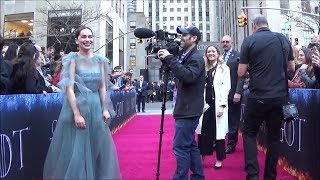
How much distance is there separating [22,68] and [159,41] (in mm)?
2010

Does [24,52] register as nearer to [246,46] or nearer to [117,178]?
[117,178]

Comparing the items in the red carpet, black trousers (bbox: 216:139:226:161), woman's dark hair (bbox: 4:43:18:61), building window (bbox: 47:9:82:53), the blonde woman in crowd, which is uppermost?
building window (bbox: 47:9:82:53)

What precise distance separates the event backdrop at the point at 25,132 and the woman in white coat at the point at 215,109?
7.95ft

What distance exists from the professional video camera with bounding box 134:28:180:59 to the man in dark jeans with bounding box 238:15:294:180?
2.91ft

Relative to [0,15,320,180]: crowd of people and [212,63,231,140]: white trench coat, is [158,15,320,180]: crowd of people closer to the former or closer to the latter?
[0,15,320,180]: crowd of people

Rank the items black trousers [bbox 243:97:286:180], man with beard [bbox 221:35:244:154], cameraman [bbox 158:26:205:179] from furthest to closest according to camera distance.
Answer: man with beard [bbox 221:35:244:154]
black trousers [bbox 243:97:286:180]
cameraman [bbox 158:26:205:179]

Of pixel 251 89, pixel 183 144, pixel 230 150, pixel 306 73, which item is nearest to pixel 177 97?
pixel 183 144

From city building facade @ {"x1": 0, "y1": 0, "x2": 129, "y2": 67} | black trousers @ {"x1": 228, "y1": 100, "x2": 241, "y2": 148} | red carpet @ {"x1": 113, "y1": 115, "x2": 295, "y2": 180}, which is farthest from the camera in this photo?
city building facade @ {"x1": 0, "y1": 0, "x2": 129, "y2": 67}

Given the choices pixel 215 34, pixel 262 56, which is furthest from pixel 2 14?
pixel 215 34

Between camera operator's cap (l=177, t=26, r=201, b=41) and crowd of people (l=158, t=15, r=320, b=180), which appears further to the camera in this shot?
camera operator's cap (l=177, t=26, r=201, b=41)

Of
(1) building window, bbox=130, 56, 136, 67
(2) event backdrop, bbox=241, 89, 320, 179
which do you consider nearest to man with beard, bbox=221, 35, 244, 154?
(2) event backdrop, bbox=241, 89, 320, 179

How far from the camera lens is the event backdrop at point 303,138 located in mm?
4875

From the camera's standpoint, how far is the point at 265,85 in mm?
4922

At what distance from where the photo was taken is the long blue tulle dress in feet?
14.8
